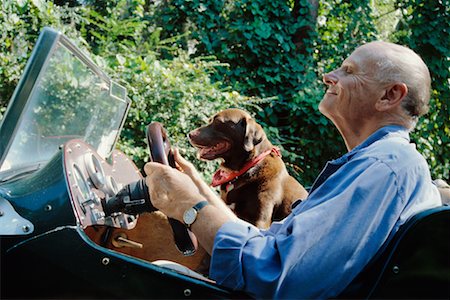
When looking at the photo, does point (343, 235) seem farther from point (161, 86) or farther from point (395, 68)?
point (161, 86)

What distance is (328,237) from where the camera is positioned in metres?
1.51

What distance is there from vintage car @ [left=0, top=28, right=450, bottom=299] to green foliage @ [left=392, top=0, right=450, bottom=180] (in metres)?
7.42

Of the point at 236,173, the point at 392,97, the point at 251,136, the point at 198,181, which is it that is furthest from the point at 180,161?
the point at 251,136

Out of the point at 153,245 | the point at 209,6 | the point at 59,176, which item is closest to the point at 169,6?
the point at 209,6

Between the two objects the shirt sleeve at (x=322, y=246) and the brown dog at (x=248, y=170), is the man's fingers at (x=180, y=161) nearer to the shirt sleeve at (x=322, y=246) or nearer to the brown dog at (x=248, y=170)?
the shirt sleeve at (x=322, y=246)

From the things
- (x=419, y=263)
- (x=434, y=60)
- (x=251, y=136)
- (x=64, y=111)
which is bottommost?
(x=434, y=60)

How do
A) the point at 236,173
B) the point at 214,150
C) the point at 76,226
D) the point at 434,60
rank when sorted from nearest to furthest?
the point at 76,226 < the point at 236,173 < the point at 214,150 < the point at 434,60

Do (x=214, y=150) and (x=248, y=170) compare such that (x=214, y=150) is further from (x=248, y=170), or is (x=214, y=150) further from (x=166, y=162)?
(x=166, y=162)

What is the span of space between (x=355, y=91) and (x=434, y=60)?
757 centimetres

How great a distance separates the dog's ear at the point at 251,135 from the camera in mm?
3945

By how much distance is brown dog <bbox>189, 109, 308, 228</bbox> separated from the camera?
3705mm

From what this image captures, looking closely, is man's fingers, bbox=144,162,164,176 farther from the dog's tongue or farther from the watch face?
the dog's tongue

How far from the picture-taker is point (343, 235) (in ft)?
4.97

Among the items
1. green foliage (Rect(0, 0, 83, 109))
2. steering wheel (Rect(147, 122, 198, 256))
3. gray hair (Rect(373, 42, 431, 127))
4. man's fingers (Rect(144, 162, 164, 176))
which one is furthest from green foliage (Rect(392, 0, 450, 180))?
man's fingers (Rect(144, 162, 164, 176))
